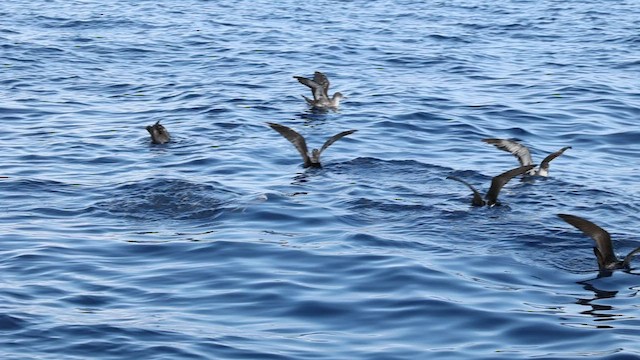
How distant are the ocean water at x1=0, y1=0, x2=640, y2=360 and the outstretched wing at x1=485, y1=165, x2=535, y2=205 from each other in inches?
8.8

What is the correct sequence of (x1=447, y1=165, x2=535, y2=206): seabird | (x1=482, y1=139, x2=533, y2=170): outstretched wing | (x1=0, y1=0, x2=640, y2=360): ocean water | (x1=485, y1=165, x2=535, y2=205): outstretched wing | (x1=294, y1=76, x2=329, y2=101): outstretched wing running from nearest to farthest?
(x1=0, y1=0, x2=640, y2=360): ocean water
(x1=485, y1=165, x2=535, y2=205): outstretched wing
(x1=447, y1=165, x2=535, y2=206): seabird
(x1=482, y1=139, x2=533, y2=170): outstretched wing
(x1=294, y1=76, x2=329, y2=101): outstretched wing

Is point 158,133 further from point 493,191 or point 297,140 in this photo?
point 493,191

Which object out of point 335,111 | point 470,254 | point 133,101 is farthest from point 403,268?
point 133,101

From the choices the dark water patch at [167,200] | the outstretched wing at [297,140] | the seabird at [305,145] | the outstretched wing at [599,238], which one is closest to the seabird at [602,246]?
the outstretched wing at [599,238]

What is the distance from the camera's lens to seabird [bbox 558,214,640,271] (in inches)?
392

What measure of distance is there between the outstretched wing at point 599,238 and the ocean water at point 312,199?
14cm

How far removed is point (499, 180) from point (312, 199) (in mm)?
2042

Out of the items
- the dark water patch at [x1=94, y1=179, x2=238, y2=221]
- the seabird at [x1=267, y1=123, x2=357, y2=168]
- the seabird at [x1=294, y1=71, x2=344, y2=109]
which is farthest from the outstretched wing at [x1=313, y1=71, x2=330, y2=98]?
the dark water patch at [x1=94, y1=179, x2=238, y2=221]

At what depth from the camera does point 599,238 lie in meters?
10.0

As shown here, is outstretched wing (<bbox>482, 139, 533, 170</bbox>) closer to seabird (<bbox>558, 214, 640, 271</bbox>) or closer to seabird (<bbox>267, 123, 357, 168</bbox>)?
seabird (<bbox>267, 123, 357, 168</bbox>)

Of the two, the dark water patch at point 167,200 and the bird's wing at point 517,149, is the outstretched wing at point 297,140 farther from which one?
the bird's wing at point 517,149

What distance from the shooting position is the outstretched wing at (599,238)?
392 inches

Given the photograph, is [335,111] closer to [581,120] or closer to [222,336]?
[581,120]

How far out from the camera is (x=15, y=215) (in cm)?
1191
